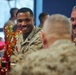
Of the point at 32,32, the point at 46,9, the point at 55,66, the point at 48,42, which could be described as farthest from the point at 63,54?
the point at 46,9

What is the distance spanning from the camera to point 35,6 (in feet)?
23.9

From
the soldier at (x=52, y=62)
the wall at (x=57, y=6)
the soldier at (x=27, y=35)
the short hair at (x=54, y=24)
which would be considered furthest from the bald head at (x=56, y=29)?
the wall at (x=57, y=6)

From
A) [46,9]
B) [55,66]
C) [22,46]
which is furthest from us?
[46,9]

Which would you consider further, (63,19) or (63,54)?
(63,19)

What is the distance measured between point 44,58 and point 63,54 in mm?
66

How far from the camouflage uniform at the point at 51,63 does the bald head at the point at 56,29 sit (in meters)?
0.46

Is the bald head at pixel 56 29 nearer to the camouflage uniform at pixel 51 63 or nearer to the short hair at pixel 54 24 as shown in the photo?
the short hair at pixel 54 24

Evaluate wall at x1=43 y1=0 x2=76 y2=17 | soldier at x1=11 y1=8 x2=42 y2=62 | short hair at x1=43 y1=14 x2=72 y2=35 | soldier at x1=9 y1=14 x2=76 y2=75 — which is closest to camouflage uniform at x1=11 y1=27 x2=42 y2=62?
soldier at x1=11 y1=8 x2=42 y2=62

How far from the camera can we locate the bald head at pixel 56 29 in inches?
57.8

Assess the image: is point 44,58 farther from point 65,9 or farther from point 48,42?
point 65,9

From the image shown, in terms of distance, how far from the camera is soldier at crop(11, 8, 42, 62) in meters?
2.73

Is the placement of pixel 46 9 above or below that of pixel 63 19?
below

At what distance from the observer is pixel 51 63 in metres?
0.94

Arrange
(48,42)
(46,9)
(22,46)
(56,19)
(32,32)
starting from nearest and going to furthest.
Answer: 1. (48,42)
2. (56,19)
3. (22,46)
4. (32,32)
5. (46,9)
